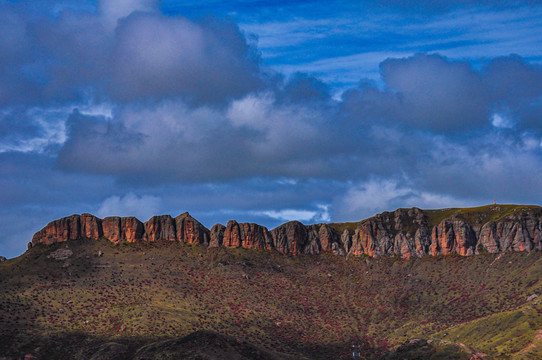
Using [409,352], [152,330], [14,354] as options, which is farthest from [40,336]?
[409,352]

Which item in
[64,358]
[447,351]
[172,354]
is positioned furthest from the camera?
[64,358]

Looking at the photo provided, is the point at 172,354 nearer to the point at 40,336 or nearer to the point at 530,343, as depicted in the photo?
the point at 40,336

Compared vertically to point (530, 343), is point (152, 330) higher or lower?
higher

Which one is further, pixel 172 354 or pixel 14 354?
pixel 14 354

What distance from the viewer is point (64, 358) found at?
18550cm

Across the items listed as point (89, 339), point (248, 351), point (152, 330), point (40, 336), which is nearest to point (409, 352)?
point (248, 351)

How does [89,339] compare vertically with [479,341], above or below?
above

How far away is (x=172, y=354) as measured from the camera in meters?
161

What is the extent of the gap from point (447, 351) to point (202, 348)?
67099 mm

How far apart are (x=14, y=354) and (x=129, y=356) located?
1453 inches

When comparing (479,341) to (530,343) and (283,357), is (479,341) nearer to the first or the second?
(530,343)

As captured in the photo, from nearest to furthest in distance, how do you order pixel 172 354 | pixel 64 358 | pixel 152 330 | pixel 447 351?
pixel 172 354 → pixel 447 351 → pixel 64 358 → pixel 152 330

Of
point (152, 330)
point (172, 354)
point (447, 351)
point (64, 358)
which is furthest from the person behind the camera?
point (152, 330)

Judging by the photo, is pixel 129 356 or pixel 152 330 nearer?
pixel 129 356
